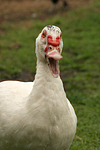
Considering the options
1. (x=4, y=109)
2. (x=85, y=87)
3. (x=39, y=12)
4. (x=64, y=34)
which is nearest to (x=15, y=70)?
(x=85, y=87)

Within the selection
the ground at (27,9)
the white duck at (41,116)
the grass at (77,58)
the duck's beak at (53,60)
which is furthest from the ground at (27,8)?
the duck's beak at (53,60)

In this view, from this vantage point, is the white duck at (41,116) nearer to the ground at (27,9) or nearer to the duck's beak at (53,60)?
the duck's beak at (53,60)

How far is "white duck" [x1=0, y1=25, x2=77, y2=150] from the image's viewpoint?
2443 millimetres

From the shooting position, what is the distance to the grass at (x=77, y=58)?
4.78 meters

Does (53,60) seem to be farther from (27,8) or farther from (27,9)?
(27,8)

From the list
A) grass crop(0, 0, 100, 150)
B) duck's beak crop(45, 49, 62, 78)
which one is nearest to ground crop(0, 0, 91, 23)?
grass crop(0, 0, 100, 150)

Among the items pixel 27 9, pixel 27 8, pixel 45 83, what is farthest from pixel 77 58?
pixel 27 8

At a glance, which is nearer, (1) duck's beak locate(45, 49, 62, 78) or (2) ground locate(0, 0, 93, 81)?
(1) duck's beak locate(45, 49, 62, 78)

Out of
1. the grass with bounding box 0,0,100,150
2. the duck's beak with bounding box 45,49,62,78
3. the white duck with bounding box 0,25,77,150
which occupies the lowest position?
the grass with bounding box 0,0,100,150

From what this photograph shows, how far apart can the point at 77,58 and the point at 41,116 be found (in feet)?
17.4

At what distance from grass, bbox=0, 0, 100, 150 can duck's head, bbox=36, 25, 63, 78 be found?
2099mm

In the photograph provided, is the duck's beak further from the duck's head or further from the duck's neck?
the duck's neck

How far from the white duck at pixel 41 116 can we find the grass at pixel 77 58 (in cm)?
157

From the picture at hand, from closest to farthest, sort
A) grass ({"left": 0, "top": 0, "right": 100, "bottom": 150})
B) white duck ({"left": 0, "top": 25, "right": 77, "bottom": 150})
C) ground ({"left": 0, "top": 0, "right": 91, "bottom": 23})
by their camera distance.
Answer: white duck ({"left": 0, "top": 25, "right": 77, "bottom": 150}), grass ({"left": 0, "top": 0, "right": 100, "bottom": 150}), ground ({"left": 0, "top": 0, "right": 91, "bottom": 23})
